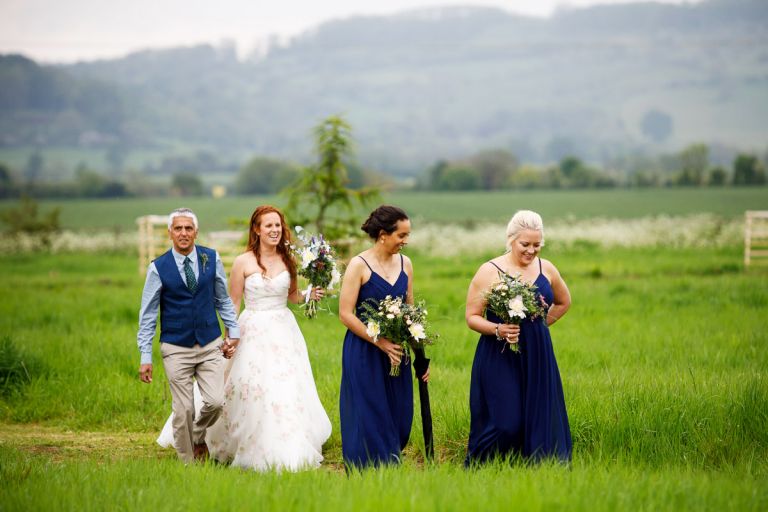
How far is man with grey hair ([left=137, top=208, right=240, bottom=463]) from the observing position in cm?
840

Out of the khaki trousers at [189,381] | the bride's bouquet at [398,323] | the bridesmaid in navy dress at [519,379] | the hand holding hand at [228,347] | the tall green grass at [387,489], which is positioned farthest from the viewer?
the hand holding hand at [228,347]

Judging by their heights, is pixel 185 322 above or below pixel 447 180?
below

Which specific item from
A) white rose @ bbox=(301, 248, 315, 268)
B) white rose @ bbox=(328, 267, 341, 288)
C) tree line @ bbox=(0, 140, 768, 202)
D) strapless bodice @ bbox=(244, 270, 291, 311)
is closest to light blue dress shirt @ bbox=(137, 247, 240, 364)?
strapless bodice @ bbox=(244, 270, 291, 311)

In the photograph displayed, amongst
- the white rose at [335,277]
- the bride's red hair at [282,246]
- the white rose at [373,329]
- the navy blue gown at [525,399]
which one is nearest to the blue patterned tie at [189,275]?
the bride's red hair at [282,246]

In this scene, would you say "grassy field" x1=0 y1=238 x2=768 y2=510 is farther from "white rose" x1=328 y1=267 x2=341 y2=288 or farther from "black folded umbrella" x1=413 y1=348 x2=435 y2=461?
"white rose" x1=328 y1=267 x2=341 y2=288

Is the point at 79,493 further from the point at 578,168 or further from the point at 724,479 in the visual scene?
the point at 578,168

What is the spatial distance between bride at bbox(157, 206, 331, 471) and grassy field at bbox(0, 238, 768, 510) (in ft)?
1.66

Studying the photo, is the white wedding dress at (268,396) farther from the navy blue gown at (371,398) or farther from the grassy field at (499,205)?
the grassy field at (499,205)

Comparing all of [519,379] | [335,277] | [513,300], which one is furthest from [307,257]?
[519,379]

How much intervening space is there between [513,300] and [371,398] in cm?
152

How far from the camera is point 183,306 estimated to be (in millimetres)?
8438

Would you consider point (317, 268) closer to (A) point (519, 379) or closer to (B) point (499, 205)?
(A) point (519, 379)

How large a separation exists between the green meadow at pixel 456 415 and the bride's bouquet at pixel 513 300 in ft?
4.01

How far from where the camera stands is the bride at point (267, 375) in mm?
8711
